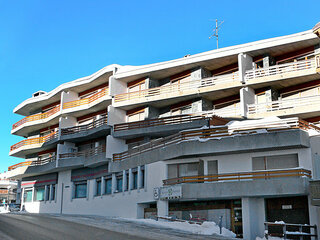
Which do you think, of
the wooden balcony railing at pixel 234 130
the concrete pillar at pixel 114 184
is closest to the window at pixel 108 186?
the concrete pillar at pixel 114 184

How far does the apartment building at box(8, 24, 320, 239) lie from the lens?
27109 mm

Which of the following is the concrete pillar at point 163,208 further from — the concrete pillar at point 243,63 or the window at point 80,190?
the window at point 80,190

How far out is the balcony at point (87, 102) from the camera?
44.6 metres

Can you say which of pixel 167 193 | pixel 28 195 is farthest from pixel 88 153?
pixel 167 193

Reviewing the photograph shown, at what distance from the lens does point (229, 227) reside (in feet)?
89.7

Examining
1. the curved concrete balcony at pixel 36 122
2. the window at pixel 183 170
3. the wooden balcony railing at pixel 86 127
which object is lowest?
the window at pixel 183 170

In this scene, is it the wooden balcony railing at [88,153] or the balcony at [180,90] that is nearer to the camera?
the balcony at [180,90]

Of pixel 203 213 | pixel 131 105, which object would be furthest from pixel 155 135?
pixel 203 213

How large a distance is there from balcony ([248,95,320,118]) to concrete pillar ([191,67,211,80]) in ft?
20.3

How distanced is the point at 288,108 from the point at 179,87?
36.9ft

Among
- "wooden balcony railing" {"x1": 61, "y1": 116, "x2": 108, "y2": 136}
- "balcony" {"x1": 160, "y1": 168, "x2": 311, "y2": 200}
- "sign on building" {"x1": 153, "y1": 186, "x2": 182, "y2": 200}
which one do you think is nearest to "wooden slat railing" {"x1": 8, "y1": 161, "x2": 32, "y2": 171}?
"wooden balcony railing" {"x1": 61, "y1": 116, "x2": 108, "y2": 136}

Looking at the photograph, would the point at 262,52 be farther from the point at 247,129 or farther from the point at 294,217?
the point at 294,217

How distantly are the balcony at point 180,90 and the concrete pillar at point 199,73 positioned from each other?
0.57 m

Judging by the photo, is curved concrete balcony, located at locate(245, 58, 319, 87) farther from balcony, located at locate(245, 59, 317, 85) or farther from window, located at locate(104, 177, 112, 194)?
window, located at locate(104, 177, 112, 194)
